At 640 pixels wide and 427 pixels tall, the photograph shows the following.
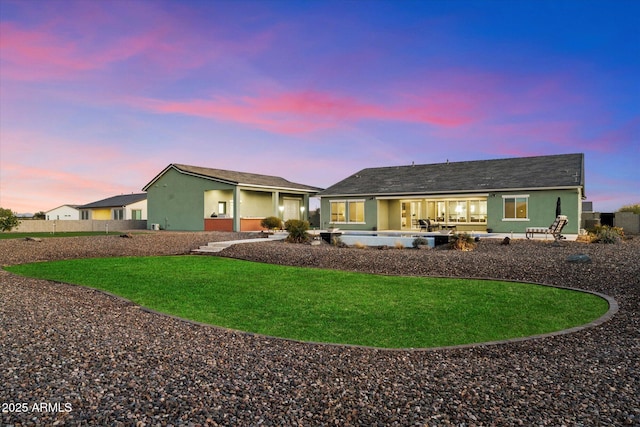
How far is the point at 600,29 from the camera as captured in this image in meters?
16.6

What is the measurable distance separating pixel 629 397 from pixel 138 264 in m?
13.2

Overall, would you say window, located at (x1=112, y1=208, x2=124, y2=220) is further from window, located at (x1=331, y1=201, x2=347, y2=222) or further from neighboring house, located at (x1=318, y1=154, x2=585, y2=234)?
window, located at (x1=331, y1=201, x2=347, y2=222)

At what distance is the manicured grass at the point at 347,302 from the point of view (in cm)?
632

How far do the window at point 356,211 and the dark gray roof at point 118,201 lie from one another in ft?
90.3

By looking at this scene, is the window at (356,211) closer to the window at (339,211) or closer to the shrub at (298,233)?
the window at (339,211)

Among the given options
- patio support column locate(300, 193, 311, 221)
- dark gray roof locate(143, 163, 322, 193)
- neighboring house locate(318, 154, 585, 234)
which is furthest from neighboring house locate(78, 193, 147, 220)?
neighboring house locate(318, 154, 585, 234)

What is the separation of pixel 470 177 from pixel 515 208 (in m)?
3.70

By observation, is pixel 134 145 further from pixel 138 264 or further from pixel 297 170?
pixel 297 170

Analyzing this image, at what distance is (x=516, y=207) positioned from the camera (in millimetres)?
22766

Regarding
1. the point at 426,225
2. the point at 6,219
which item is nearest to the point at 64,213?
the point at 6,219

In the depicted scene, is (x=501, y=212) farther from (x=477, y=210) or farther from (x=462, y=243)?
(x=462, y=243)

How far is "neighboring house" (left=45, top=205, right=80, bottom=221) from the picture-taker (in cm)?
5053

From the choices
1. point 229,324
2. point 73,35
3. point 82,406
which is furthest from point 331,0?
point 82,406

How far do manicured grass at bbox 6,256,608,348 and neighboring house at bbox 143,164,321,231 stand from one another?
1658cm
